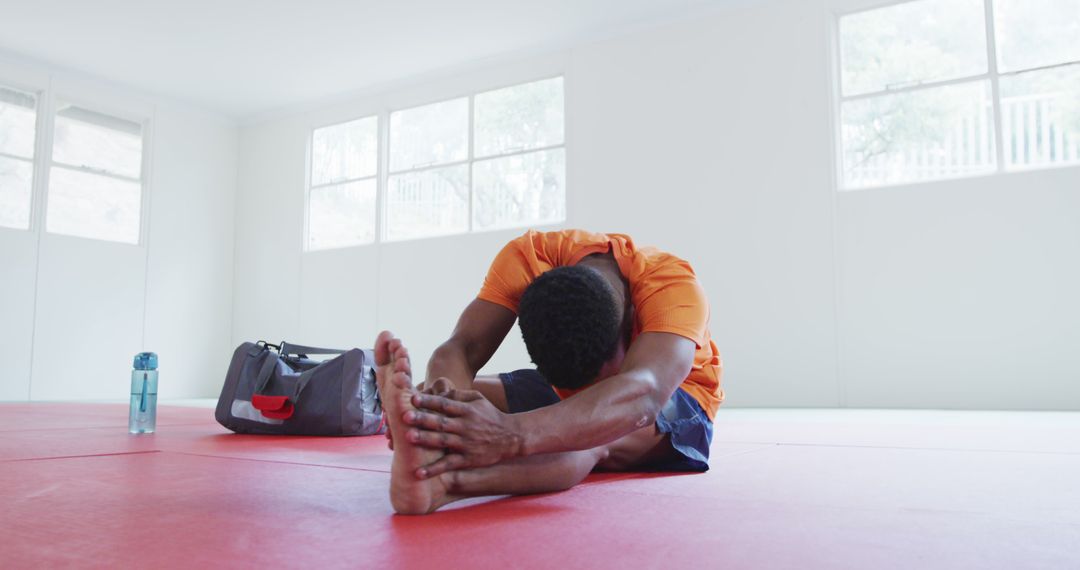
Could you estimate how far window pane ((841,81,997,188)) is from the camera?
18.9 ft

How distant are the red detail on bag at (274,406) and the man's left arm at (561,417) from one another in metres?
2.12

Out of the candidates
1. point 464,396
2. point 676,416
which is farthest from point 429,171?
point 464,396

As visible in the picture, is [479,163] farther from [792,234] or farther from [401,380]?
[401,380]

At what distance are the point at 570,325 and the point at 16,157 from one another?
8.20m

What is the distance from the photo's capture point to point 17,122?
26.0ft

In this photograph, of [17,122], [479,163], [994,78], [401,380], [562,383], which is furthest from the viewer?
[479,163]

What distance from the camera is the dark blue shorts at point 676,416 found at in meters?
2.03

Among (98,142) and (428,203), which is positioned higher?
(98,142)

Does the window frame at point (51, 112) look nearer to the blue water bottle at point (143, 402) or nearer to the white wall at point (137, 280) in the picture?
the white wall at point (137, 280)

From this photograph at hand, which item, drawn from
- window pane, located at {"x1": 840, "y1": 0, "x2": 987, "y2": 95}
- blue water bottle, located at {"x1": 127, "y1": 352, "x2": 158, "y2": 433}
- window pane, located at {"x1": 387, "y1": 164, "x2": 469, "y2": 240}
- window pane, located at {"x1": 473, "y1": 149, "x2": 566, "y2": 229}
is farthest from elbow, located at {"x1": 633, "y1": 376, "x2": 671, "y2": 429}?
window pane, located at {"x1": 387, "y1": 164, "x2": 469, "y2": 240}

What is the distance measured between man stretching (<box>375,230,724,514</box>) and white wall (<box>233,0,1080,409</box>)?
4.12m

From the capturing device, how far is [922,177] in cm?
594

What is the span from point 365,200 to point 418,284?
4.38ft

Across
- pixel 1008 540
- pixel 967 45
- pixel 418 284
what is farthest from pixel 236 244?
pixel 1008 540
